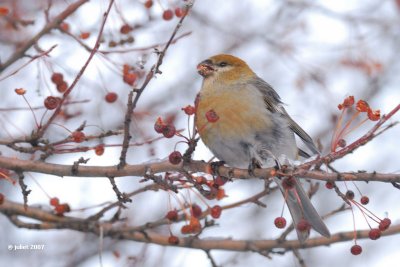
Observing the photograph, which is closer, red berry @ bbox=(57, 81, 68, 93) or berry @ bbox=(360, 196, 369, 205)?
berry @ bbox=(360, 196, 369, 205)

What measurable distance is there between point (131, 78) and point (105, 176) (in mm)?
796

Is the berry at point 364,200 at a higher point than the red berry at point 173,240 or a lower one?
lower

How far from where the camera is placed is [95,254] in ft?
15.9

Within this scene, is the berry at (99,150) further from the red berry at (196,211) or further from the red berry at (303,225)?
the red berry at (303,225)

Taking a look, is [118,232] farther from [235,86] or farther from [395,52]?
[395,52]

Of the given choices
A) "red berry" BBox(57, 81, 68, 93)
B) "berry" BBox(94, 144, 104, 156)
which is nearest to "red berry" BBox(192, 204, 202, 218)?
"berry" BBox(94, 144, 104, 156)

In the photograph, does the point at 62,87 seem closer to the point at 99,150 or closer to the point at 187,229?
Answer: the point at 99,150

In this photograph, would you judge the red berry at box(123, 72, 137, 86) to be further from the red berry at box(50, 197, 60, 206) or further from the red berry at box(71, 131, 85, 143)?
the red berry at box(50, 197, 60, 206)

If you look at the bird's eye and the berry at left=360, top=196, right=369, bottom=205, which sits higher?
the bird's eye

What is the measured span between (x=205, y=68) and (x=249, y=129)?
72 cm

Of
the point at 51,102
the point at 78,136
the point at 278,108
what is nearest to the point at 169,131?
the point at 78,136

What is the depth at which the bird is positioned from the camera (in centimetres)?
346

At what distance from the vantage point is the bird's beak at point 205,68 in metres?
3.94

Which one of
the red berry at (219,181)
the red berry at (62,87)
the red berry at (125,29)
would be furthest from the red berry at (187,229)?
the red berry at (125,29)
